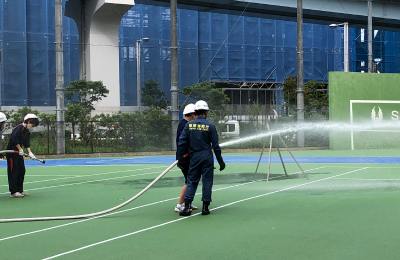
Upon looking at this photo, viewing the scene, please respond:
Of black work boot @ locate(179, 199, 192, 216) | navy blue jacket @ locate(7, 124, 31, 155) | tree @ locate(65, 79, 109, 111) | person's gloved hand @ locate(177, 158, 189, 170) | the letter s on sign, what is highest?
tree @ locate(65, 79, 109, 111)

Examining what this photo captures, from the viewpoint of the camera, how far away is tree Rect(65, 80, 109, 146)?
3052cm

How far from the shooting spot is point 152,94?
42.5 meters

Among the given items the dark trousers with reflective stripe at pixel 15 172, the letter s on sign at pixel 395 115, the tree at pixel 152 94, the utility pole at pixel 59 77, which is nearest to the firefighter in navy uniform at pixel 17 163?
the dark trousers with reflective stripe at pixel 15 172

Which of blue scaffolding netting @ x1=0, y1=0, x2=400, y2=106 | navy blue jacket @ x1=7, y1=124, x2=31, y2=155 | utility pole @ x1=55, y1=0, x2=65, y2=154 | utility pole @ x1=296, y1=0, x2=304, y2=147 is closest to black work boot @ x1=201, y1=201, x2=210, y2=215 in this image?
navy blue jacket @ x1=7, y1=124, x2=31, y2=155

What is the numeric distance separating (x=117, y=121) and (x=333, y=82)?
1185 centimetres

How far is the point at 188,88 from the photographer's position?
42.1 metres

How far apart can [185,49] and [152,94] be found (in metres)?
7.15

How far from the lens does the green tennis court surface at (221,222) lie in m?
7.12

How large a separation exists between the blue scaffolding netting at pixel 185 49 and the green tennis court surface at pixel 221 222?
28389mm

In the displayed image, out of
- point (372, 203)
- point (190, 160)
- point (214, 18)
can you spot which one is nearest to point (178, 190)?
point (190, 160)

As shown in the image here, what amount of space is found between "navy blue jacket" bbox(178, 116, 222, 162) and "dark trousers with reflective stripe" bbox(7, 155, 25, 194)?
4.69 meters

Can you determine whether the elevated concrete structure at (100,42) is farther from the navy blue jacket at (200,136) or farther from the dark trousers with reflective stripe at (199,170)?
the dark trousers with reflective stripe at (199,170)

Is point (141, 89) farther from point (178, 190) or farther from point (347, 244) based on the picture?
point (347, 244)

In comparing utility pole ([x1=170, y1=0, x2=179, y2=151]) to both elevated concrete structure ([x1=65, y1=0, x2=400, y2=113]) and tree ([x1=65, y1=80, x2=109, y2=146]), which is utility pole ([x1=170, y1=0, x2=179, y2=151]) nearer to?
elevated concrete structure ([x1=65, y1=0, x2=400, y2=113])
